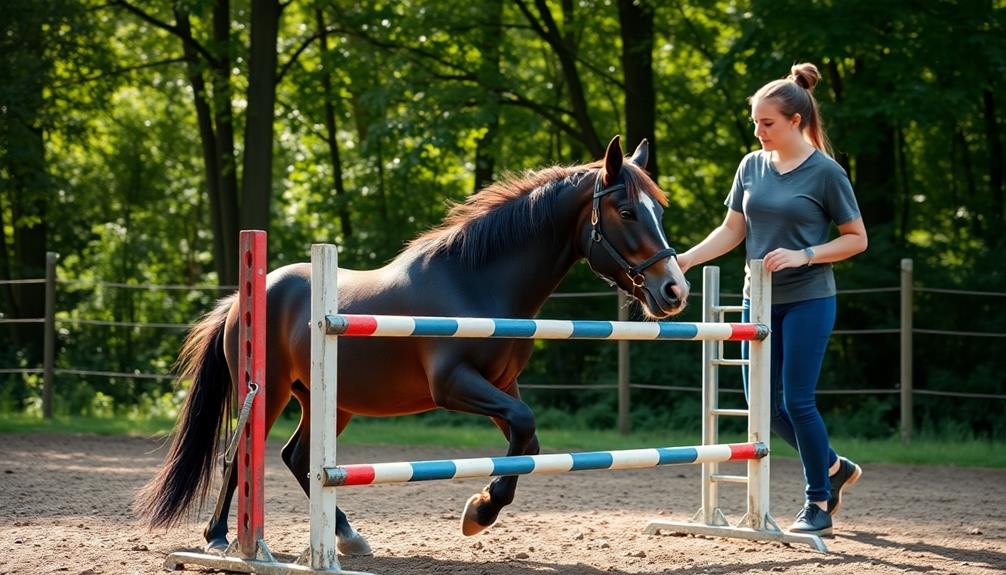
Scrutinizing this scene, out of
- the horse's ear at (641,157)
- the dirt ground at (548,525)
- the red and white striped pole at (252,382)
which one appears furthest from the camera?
the horse's ear at (641,157)

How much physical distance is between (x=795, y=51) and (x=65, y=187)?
32.5 ft

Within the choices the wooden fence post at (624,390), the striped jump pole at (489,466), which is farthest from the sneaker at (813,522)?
the wooden fence post at (624,390)

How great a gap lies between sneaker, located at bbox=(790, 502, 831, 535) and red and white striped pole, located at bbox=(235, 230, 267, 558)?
2471mm

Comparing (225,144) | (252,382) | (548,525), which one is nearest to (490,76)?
(225,144)

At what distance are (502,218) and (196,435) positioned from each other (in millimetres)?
1733

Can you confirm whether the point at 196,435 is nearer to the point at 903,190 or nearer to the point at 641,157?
the point at 641,157

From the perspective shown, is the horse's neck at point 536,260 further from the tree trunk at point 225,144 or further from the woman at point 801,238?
the tree trunk at point 225,144

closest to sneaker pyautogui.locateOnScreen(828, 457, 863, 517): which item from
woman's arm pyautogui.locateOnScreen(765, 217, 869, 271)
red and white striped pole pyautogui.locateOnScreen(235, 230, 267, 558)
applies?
woman's arm pyautogui.locateOnScreen(765, 217, 869, 271)

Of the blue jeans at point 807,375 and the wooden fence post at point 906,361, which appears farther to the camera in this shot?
the wooden fence post at point 906,361

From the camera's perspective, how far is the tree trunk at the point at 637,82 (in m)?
15.9

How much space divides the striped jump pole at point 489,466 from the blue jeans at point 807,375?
0.58 meters

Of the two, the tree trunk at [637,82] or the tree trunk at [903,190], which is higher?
the tree trunk at [637,82]

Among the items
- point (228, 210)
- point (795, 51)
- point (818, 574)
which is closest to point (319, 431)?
point (818, 574)

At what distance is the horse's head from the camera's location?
4.62 metres
